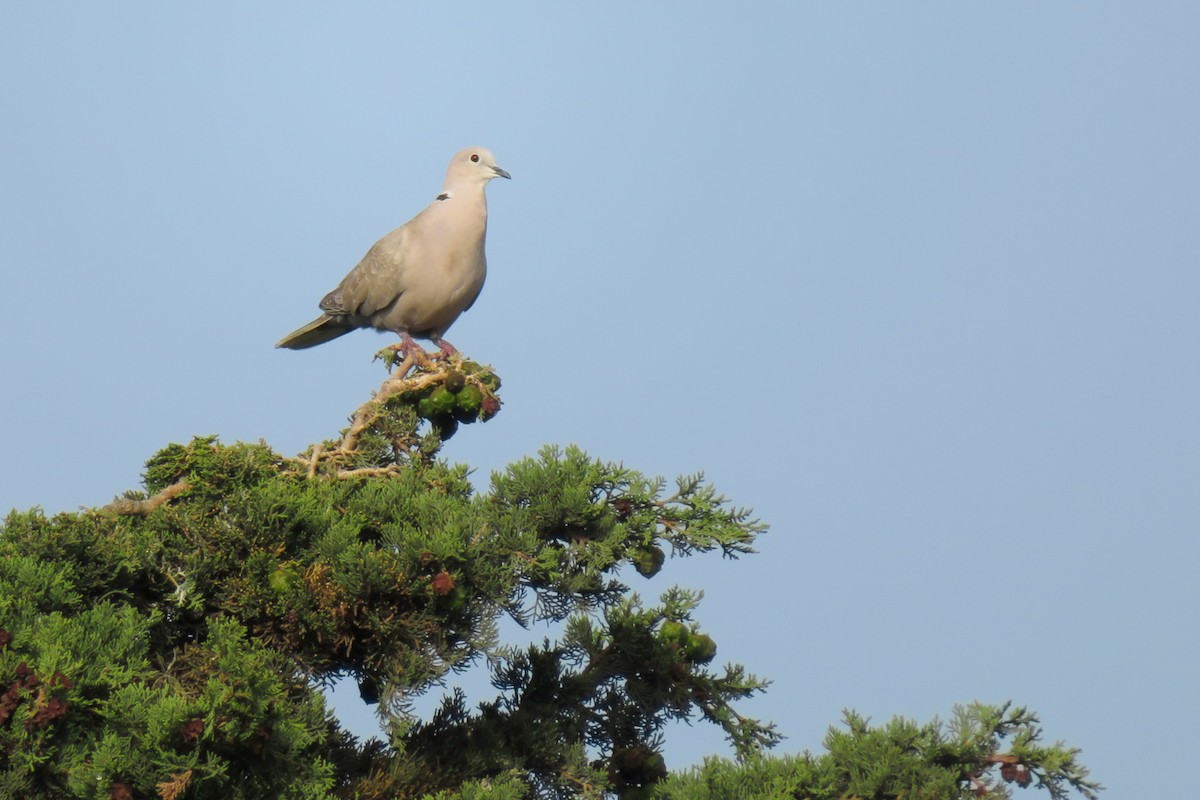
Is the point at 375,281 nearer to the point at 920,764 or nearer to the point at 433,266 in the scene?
the point at 433,266

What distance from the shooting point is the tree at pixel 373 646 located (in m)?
4.27

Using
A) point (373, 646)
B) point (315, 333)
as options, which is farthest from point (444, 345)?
point (373, 646)

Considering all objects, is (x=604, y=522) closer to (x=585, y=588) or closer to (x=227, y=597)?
(x=585, y=588)

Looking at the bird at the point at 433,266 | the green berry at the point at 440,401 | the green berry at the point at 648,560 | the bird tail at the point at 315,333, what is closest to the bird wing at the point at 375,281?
the bird at the point at 433,266

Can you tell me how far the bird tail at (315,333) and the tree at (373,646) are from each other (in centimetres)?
346

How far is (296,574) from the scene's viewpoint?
479 cm

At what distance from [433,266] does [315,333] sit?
1.45m

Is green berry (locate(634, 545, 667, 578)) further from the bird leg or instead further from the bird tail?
the bird tail

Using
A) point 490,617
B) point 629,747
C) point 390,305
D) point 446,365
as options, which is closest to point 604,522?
point 490,617

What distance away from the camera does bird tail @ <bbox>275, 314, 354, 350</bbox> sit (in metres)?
9.13

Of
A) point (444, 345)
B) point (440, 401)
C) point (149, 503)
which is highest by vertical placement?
point (444, 345)

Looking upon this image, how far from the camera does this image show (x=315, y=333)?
9266 mm

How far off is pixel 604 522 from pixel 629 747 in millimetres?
919

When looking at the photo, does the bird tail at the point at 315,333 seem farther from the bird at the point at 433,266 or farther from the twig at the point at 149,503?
the twig at the point at 149,503
